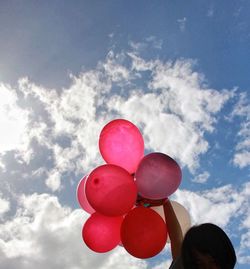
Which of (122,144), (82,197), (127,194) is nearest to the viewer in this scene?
(127,194)

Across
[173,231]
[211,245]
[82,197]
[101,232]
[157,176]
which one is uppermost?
[82,197]

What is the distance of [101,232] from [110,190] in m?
0.78

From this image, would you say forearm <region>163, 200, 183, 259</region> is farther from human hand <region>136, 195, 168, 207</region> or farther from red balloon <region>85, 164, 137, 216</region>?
red balloon <region>85, 164, 137, 216</region>

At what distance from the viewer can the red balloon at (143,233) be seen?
3.75 metres

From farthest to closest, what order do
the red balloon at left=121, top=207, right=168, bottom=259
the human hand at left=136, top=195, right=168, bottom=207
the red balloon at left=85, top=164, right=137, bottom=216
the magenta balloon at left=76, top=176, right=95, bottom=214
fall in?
the magenta balloon at left=76, top=176, right=95, bottom=214, the human hand at left=136, top=195, right=168, bottom=207, the red balloon at left=121, top=207, right=168, bottom=259, the red balloon at left=85, top=164, right=137, bottom=216

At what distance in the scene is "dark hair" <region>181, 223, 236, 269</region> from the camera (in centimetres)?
214

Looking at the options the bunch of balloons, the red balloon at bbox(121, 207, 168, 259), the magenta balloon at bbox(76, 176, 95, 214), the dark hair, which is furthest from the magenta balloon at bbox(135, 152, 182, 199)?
the dark hair

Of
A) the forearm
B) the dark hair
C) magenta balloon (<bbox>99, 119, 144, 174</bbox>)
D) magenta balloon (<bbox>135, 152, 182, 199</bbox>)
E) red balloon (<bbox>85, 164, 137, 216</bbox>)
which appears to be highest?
magenta balloon (<bbox>99, 119, 144, 174</bbox>)

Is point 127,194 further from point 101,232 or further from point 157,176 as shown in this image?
point 101,232

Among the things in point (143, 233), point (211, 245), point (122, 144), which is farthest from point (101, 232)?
point (211, 245)

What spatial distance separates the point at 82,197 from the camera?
14.9 feet

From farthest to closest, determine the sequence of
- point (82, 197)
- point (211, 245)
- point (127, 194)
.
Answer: point (82, 197), point (127, 194), point (211, 245)

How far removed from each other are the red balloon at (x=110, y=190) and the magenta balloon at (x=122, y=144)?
1.50 feet

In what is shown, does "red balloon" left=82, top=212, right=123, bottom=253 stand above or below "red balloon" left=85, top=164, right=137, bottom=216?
below
